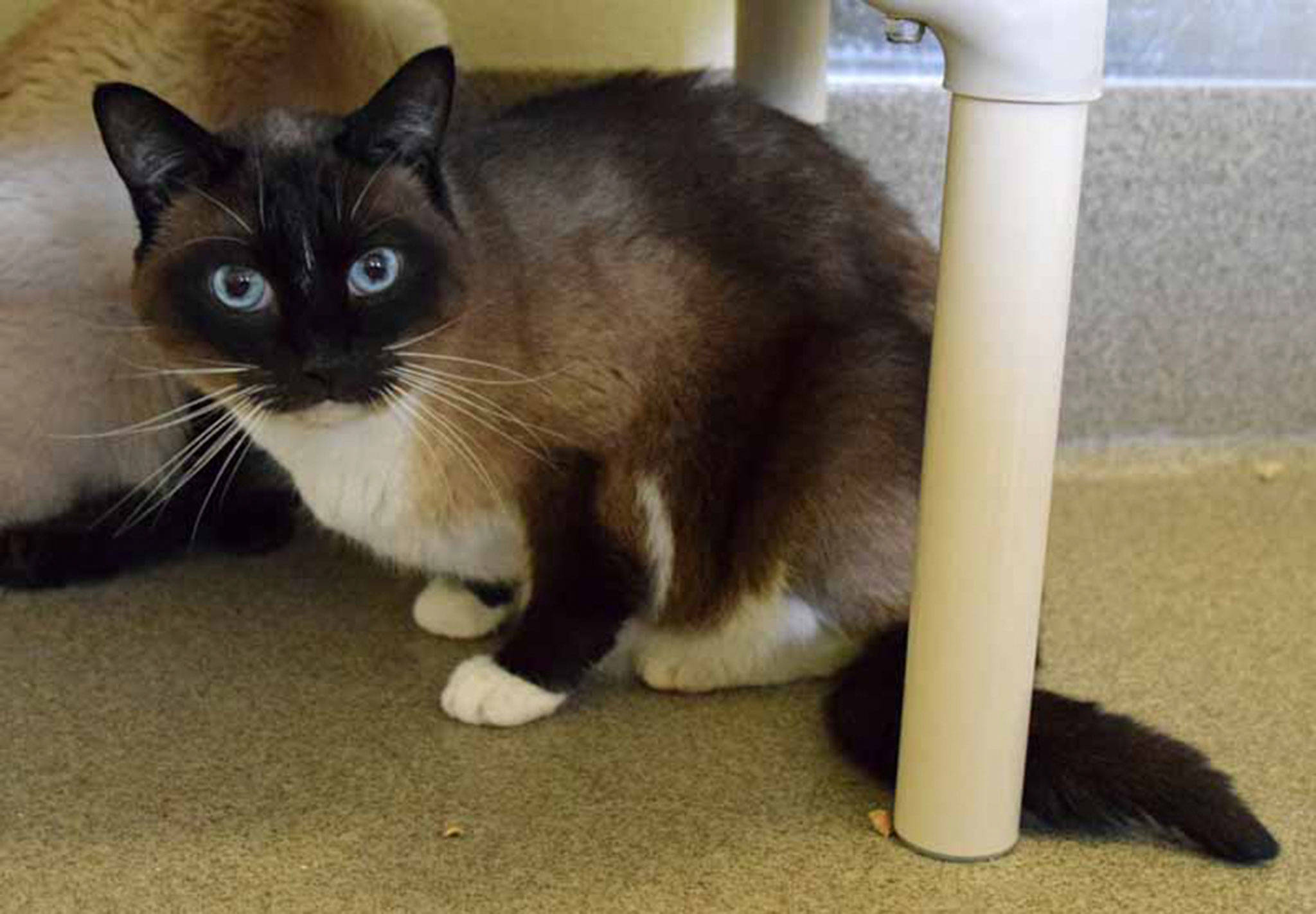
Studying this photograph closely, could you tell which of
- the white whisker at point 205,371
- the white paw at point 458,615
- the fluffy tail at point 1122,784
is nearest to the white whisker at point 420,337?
the white whisker at point 205,371

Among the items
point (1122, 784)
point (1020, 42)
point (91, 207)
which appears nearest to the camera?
point (1020, 42)

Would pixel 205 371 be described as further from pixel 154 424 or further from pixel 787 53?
pixel 787 53

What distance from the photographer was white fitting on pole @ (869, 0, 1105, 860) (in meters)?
1.04

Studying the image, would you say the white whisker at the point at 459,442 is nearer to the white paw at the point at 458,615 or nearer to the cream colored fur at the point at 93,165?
the white paw at the point at 458,615

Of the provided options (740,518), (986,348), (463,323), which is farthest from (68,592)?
(986,348)

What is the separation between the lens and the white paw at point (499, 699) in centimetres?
138

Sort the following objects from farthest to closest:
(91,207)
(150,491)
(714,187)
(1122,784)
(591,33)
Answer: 1. (591,33)
2. (150,491)
3. (91,207)
4. (714,187)
5. (1122,784)

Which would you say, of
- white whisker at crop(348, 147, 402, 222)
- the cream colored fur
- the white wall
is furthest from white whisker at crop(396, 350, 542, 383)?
the white wall

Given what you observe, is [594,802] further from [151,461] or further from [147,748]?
[151,461]

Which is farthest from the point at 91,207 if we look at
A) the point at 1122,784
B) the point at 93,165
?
the point at 1122,784

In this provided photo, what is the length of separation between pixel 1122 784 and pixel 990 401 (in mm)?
303

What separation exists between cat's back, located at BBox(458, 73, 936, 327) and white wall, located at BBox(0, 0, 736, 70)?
427mm

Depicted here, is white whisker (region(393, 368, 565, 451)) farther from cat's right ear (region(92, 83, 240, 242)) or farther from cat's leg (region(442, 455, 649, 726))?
cat's right ear (region(92, 83, 240, 242))

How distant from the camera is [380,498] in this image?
1.34 metres
